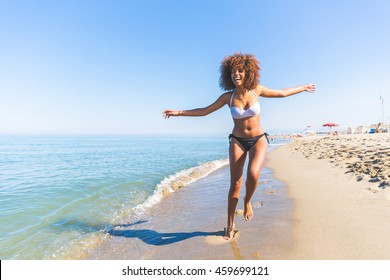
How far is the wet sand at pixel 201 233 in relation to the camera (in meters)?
3.81

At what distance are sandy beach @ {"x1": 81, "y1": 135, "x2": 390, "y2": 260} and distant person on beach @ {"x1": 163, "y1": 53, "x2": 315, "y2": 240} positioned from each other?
63 cm

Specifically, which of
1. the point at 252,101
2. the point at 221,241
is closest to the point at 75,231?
the point at 221,241

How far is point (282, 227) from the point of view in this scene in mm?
4438

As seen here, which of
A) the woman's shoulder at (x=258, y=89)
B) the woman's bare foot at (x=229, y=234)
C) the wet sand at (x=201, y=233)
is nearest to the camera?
the wet sand at (x=201, y=233)

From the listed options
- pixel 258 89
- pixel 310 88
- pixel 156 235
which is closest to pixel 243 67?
pixel 258 89

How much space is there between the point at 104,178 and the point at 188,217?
28.3 ft

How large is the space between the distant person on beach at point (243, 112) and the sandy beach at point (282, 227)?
0.63 metres

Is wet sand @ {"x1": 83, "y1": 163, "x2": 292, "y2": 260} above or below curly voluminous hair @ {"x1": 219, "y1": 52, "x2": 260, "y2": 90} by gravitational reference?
below

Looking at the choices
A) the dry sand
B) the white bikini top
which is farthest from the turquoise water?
the dry sand

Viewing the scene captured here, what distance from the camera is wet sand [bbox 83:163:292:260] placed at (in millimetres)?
3814

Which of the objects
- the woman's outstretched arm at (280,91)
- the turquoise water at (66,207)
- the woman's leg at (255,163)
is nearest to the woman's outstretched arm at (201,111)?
the woman's outstretched arm at (280,91)

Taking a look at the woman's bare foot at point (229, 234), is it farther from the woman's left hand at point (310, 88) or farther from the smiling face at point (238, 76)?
the woman's left hand at point (310, 88)

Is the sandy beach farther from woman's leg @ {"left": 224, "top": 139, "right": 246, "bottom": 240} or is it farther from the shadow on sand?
woman's leg @ {"left": 224, "top": 139, "right": 246, "bottom": 240}
